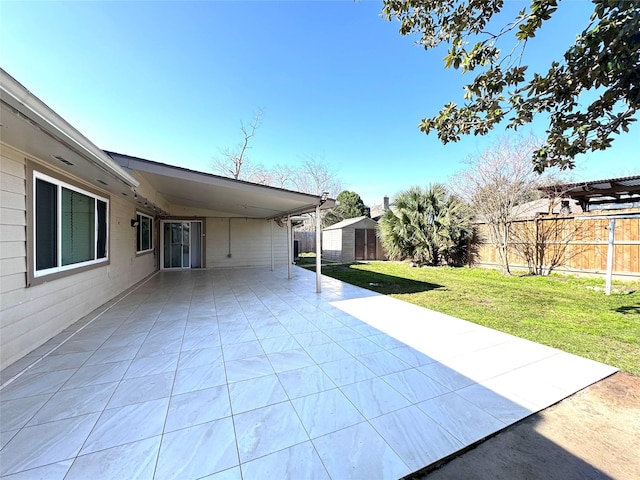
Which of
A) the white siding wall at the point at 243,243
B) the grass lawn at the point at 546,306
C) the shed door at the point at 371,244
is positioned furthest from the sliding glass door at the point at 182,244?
the shed door at the point at 371,244

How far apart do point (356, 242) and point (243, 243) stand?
6.39 meters

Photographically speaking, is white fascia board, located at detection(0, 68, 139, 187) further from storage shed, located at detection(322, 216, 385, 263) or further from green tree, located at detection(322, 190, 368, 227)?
green tree, located at detection(322, 190, 368, 227)

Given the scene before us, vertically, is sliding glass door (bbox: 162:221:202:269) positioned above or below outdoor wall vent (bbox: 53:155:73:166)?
below

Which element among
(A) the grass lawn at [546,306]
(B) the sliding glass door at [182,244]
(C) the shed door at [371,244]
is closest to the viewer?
(A) the grass lawn at [546,306]

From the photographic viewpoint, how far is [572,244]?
24.6 feet

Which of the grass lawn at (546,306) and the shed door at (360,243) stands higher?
the shed door at (360,243)

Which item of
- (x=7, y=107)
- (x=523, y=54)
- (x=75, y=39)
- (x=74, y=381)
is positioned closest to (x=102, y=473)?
(x=74, y=381)

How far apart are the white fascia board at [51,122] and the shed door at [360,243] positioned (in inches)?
488

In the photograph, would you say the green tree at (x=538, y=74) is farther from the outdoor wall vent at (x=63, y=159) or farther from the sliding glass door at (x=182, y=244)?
the sliding glass door at (x=182, y=244)

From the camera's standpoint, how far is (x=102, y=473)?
1453 millimetres

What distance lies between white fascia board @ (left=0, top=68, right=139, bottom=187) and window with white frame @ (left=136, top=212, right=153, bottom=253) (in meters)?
4.58

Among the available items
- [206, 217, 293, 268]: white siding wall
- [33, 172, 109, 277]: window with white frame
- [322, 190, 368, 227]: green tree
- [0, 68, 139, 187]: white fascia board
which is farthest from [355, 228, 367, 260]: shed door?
[0, 68, 139, 187]: white fascia board

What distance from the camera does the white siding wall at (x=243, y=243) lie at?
1084 centimetres

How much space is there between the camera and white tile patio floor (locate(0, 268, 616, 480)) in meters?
1.57
